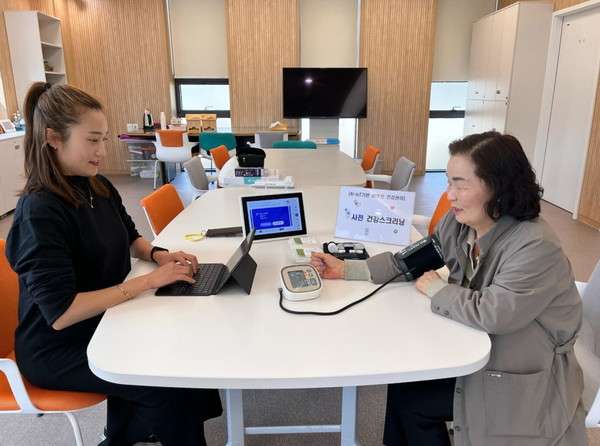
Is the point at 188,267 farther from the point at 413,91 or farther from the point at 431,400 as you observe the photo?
the point at 413,91

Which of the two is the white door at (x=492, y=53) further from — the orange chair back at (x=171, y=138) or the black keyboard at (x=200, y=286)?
the black keyboard at (x=200, y=286)

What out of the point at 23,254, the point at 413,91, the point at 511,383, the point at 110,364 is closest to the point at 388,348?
the point at 511,383

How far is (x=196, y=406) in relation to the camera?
1.49m

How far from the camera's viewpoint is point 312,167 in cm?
384

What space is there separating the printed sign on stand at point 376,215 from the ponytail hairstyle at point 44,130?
1035 mm

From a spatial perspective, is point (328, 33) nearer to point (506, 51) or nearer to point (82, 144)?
point (506, 51)

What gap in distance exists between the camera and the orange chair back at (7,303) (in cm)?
151

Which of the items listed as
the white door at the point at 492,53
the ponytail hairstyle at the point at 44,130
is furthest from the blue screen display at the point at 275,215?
the white door at the point at 492,53

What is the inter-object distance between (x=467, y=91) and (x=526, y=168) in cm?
676

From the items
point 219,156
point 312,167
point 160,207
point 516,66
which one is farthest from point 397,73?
point 160,207

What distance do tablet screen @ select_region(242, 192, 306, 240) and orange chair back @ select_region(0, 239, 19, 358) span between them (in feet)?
2.72

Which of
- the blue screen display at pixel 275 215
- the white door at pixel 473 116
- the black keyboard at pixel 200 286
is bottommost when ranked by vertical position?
the black keyboard at pixel 200 286

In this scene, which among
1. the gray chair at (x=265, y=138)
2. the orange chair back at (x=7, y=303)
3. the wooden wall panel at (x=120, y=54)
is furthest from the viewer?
the wooden wall panel at (x=120, y=54)

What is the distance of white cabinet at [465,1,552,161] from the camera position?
5594 mm
